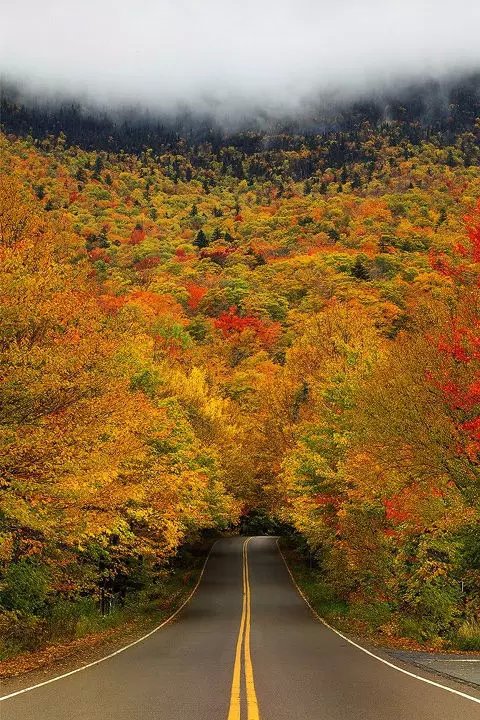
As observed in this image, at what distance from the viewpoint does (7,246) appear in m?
15.2

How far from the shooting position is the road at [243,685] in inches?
373

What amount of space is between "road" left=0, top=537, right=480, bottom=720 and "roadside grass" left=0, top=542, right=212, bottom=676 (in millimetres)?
2284

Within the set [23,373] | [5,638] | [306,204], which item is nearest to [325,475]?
[5,638]

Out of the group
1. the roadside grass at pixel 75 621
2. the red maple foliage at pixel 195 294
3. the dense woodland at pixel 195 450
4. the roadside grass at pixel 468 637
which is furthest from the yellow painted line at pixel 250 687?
the red maple foliage at pixel 195 294

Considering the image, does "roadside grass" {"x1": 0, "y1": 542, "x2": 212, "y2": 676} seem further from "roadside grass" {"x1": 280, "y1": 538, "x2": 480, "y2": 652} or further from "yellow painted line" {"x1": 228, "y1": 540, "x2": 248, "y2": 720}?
"roadside grass" {"x1": 280, "y1": 538, "x2": 480, "y2": 652}

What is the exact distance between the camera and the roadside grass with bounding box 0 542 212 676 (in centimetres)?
1673

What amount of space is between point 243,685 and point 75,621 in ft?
36.8

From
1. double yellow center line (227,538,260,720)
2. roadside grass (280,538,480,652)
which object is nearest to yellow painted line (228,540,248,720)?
double yellow center line (227,538,260,720)

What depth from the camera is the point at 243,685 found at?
470 inches

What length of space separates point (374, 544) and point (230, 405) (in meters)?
43.7

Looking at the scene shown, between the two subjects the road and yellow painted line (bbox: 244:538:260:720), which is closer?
yellow painted line (bbox: 244:538:260:720)

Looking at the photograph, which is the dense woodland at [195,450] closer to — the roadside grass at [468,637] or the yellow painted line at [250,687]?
the roadside grass at [468,637]

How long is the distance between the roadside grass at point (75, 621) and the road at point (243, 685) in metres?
2.28

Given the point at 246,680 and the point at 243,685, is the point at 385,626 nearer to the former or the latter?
the point at 246,680
